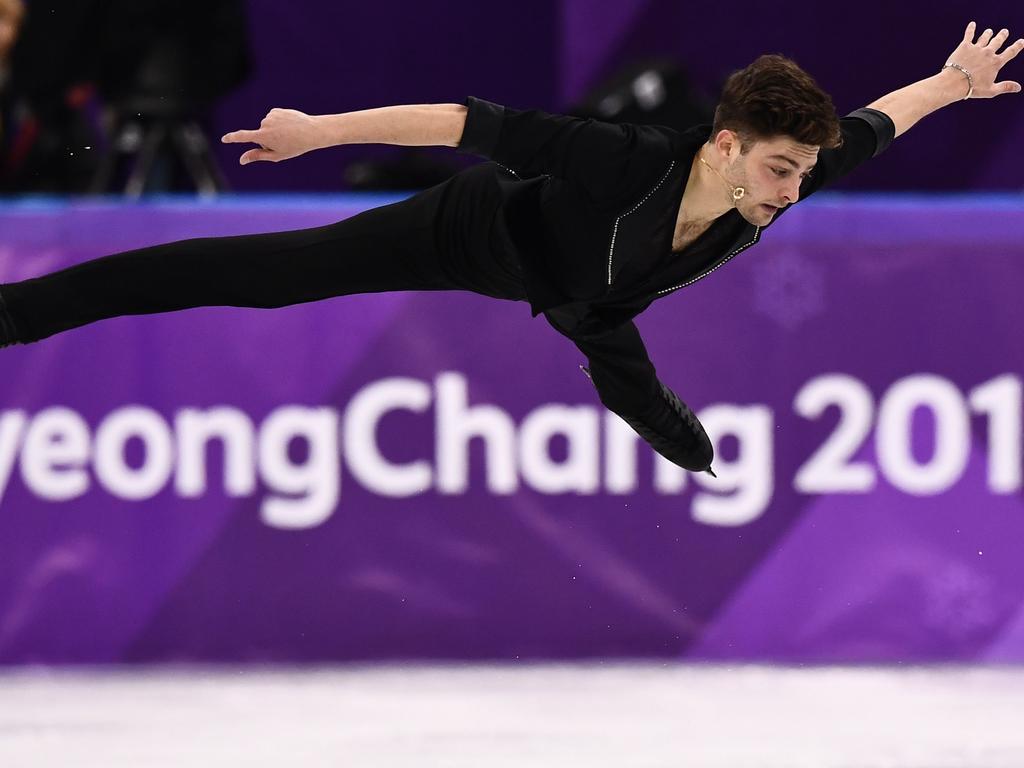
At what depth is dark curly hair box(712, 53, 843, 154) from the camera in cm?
330

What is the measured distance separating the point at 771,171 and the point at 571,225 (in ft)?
1.53

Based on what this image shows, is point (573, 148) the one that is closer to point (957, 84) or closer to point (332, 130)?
point (332, 130)

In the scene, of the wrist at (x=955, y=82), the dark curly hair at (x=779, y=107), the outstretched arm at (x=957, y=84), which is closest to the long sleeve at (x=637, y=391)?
the dark curly hair at (x=779, y=107)

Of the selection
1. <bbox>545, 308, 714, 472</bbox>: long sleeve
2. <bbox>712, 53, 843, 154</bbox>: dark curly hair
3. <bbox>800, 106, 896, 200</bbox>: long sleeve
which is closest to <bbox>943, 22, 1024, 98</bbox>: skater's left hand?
<bbox>800, 106, 896, 200</bbox>: long sleeve

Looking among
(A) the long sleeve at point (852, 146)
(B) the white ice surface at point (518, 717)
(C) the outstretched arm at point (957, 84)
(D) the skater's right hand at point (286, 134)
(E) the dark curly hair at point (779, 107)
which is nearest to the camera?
(D) the skater's right hand at point (286, 134)

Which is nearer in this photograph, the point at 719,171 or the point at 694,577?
the point at 719,171

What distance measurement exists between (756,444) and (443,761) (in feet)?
5.47

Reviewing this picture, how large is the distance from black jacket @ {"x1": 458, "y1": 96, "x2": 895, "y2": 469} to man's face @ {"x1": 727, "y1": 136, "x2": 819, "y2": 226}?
16 cm

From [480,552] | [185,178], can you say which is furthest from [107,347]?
[185,178]

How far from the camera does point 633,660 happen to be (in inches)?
212

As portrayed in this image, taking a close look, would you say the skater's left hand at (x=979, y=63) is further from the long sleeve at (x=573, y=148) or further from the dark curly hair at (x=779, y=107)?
the long sleeve at (x=573, y=148)

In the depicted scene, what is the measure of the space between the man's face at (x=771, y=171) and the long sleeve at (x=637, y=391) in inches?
22.0

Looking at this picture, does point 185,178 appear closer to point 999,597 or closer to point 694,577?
point 694,577

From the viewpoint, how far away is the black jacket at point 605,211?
3.38m
